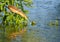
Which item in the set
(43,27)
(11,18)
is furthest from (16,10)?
(43,27)

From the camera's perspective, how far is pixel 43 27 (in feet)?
42.4

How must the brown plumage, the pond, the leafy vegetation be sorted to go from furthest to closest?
the leafy vegetation → the brown plumage → the pond

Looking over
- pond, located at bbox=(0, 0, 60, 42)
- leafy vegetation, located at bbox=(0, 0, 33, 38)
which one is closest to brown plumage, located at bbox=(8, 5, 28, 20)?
leafy vegetation, located at bbox=(0, 0, 33, 38)

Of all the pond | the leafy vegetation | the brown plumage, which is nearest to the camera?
the pond

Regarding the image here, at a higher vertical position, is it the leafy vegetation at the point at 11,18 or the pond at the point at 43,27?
the leafy vegetation at the point at 11,18

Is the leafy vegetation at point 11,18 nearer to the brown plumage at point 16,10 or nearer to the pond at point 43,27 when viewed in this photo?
the brown plumage at point 16,10

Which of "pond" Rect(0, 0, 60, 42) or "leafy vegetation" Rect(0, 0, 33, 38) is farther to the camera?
"leafy vegetation" Rect(0, 0, 33, 38)

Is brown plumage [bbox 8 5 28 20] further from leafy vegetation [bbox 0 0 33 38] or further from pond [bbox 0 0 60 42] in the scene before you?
pond [bbox 0 0 60 42]

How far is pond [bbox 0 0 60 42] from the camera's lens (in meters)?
11.0

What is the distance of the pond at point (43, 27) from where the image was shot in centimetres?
1104

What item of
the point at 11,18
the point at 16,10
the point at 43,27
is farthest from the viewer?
the point at 43,27

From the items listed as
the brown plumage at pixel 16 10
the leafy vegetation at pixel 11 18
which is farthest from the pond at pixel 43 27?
the brown plumage at pixel 16 10

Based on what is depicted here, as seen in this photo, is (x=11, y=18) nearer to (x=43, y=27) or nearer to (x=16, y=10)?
(x=16, y=10)

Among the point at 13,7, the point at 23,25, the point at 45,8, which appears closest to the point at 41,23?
the point at 23,25
